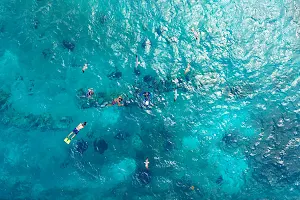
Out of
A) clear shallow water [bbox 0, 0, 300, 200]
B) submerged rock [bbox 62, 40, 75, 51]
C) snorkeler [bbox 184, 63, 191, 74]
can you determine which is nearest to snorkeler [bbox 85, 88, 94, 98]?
clear shallow water [bbox 0, 0, 300, 200]

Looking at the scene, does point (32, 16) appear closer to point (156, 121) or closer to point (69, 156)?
point (69, 156)

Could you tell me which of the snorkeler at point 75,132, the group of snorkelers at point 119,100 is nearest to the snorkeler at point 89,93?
the group of snorkelers at point 119,100

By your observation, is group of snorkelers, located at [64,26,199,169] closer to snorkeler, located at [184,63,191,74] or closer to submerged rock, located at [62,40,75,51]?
snorkeler, located at [184,63,191,74]

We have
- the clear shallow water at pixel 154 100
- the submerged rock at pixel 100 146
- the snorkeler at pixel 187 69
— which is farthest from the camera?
the snorkeler at pixel 187 69

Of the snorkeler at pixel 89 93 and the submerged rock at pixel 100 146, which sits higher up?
the snorkeler at pixel 89 93

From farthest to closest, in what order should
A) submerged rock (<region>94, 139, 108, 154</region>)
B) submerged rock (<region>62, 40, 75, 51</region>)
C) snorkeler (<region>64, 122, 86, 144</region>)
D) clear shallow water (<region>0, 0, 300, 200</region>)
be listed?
submerged rock (<region>62, 40, 75, 51</region>), submerged rock (<region>94, 139, 108, 154</region>), clear shallow water (<region>0, 0, 300, 200</region>), snorkeler (<region>64, 122, 86, 144</region>)

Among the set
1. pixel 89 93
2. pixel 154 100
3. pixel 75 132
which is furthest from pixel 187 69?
pixel 75 132

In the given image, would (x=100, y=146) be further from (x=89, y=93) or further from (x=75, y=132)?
(x=89, y=93)

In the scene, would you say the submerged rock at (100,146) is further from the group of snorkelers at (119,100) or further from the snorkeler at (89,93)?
the snorkeler at (89,93)

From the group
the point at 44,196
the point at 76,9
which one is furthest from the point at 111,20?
the point at 44,196
